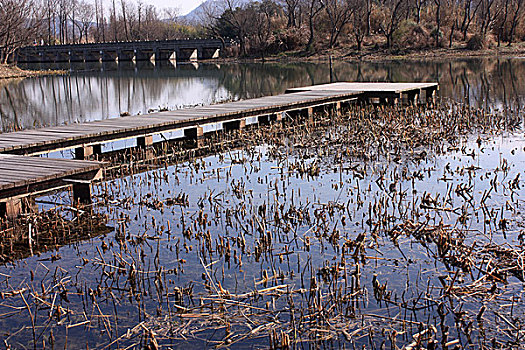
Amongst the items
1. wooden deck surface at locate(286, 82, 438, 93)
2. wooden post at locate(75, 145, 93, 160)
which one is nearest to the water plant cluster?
wooden post at locate(75, 145, 93, 160)

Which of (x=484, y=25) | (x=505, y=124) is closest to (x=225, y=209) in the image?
(x=505, y=124)

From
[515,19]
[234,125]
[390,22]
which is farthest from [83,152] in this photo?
[390,22]

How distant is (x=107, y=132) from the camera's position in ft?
38.6

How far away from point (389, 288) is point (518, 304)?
3.38 feet

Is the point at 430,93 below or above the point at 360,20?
below

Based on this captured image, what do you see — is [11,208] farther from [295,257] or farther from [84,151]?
[84,151]

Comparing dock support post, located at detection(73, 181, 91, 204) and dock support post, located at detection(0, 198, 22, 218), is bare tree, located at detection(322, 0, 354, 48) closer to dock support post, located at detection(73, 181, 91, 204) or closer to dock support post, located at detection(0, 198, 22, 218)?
dock support post, located at detection(73, 181, 91, 204)

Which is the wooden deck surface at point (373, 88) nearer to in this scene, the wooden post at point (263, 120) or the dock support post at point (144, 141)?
the wooden post at point (263, 120)

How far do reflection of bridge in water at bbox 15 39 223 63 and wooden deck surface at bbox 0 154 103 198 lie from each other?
52204 millimetres

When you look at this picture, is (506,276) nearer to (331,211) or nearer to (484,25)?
(331,211)

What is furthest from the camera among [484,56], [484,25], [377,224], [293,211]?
[484,25]

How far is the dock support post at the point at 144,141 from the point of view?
41.9ft

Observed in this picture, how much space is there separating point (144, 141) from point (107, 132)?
3.69 ft

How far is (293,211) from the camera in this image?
25.8ft
